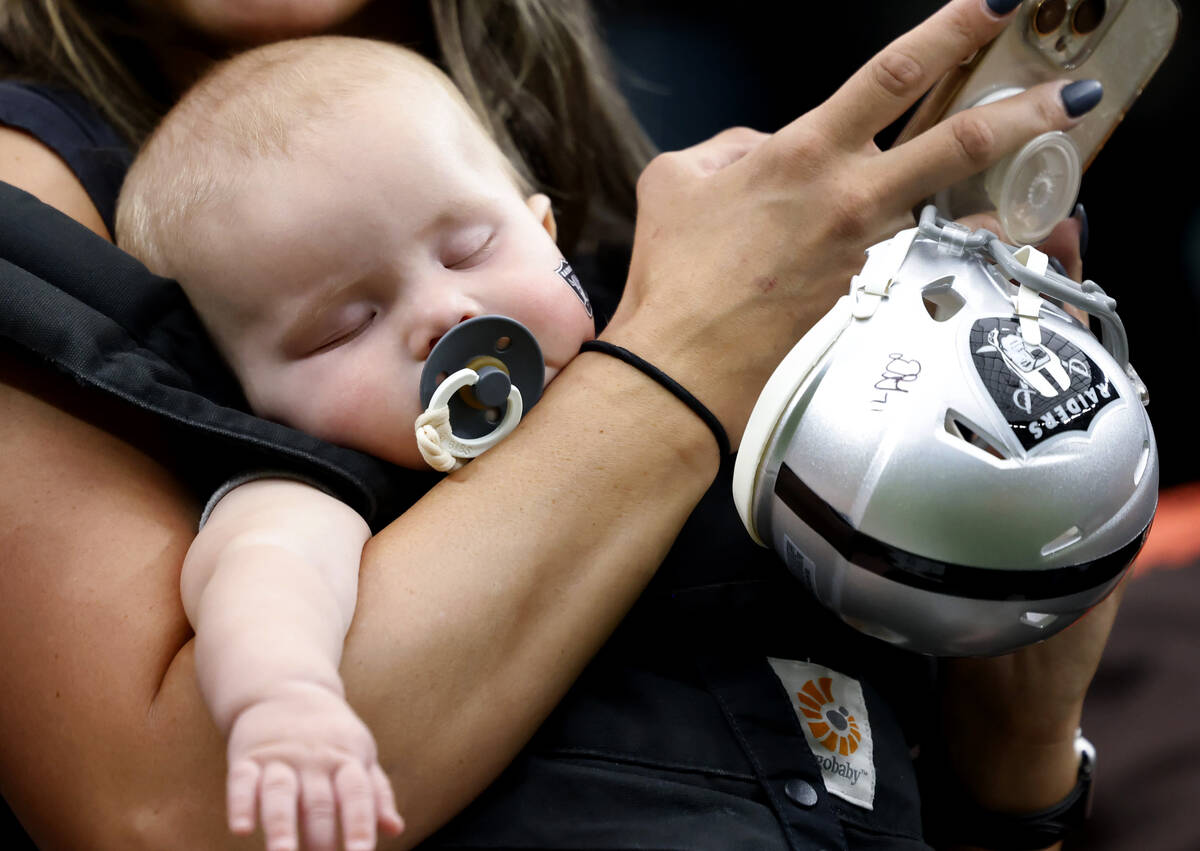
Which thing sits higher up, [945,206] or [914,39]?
[914,39]

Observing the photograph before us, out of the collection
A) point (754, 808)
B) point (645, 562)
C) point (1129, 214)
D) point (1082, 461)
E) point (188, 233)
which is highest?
point (188, 233)

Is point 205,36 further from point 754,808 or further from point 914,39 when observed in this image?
point 754,808

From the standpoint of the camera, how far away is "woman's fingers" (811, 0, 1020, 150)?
695 mm

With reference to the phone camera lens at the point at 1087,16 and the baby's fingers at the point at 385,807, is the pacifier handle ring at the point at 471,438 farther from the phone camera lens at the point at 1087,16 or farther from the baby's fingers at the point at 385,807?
the phone camera lens at the point at 1087,16

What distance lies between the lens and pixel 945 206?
778mm

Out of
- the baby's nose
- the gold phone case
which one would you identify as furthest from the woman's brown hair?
the gold phone case

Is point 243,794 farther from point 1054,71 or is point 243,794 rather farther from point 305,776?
point 1054,71

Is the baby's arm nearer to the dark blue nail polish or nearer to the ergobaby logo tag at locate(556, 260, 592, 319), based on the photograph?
the ergobaby logo tag at locate(556, 260, 592, 319)

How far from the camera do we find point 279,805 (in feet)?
1.45

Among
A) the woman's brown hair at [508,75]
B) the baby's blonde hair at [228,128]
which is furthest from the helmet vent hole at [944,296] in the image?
the woman's brown hair at [508,75]

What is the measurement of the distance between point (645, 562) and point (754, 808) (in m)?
0.20

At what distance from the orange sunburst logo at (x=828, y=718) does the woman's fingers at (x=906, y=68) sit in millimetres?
437

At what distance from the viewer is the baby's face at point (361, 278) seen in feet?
2.45

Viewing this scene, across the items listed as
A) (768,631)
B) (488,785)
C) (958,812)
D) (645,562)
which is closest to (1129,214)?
(958,812)
